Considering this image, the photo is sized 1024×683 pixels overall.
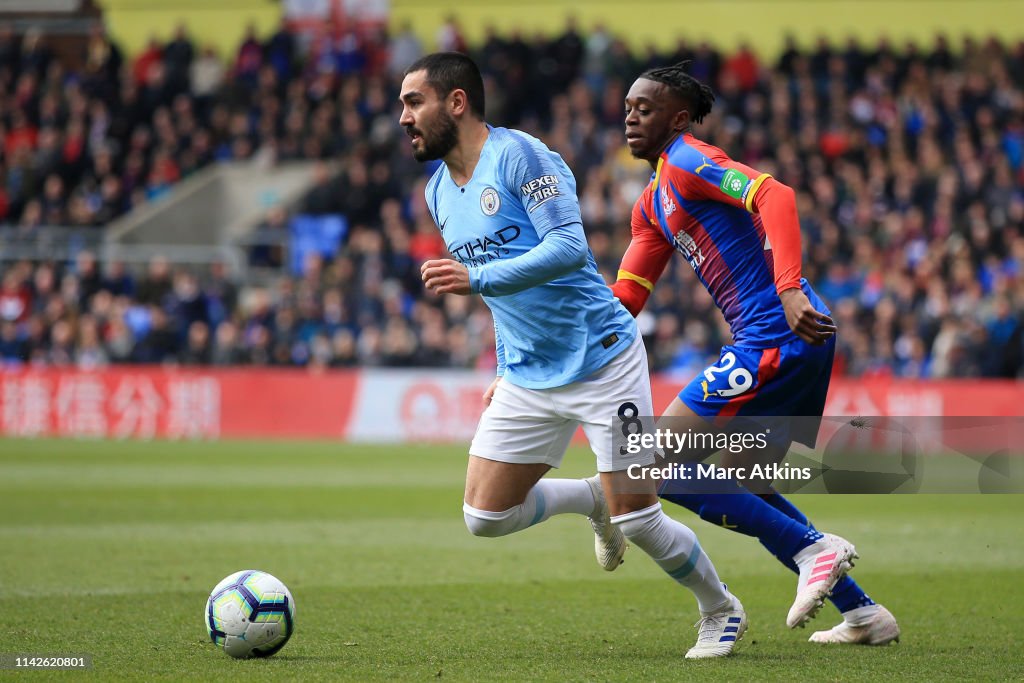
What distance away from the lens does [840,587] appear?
19.9 feet

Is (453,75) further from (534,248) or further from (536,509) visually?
(536,509)

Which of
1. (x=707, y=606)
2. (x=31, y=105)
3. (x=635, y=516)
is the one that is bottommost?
(x=707, y=606)

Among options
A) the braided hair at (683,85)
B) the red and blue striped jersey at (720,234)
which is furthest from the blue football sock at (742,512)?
the braided hair at (683,85)

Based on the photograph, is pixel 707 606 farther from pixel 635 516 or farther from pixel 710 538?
pixel 710 538

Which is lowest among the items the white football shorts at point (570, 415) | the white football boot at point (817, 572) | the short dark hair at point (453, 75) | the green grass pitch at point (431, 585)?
the green grass pitch at point (431, 585)

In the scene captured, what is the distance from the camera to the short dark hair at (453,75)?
5.77m

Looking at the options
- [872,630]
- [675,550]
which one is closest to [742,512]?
[675,550]

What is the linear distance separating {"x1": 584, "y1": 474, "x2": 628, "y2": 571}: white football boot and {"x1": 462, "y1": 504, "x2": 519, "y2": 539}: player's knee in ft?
1.46

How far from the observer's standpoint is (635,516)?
18.5ft

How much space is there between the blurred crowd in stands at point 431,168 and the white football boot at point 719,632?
12.4m

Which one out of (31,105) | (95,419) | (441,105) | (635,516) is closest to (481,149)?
(441,105)

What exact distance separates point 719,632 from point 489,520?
107cm

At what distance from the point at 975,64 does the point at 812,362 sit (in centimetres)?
2015

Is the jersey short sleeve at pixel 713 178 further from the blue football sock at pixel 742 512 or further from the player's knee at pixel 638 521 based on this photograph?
the player's knee at pixel 638 521
